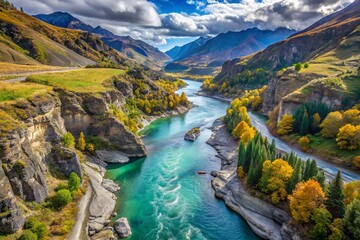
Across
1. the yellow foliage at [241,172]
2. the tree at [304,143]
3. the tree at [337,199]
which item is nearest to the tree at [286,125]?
the tree at [304,143]

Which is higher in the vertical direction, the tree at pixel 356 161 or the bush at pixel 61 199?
the tree at pixel 356 161

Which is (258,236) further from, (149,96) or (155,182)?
(149,96)

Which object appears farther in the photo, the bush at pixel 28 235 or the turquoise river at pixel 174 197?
the turquoise river at pixel 174 197

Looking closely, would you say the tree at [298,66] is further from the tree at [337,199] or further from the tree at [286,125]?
the tree at [337,199]

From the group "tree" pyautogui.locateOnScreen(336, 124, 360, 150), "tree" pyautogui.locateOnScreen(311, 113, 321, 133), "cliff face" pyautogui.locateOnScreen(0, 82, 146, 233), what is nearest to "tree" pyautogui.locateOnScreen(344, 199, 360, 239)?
"tree" pyautogui.locateOnScreen(336, 124, 360, 150)

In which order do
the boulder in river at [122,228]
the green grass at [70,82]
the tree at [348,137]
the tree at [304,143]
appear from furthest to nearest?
the green grass at [70,82]
the tree at [304,143]
the tree at [348,137]
the boulder in river at [122,228]

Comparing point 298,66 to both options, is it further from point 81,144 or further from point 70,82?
point 81,144

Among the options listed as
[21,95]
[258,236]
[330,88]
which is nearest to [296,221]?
[258,236]

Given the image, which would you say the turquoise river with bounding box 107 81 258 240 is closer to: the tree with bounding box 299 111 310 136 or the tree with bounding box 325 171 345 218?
the tree with bounding box 325 171 345 218
